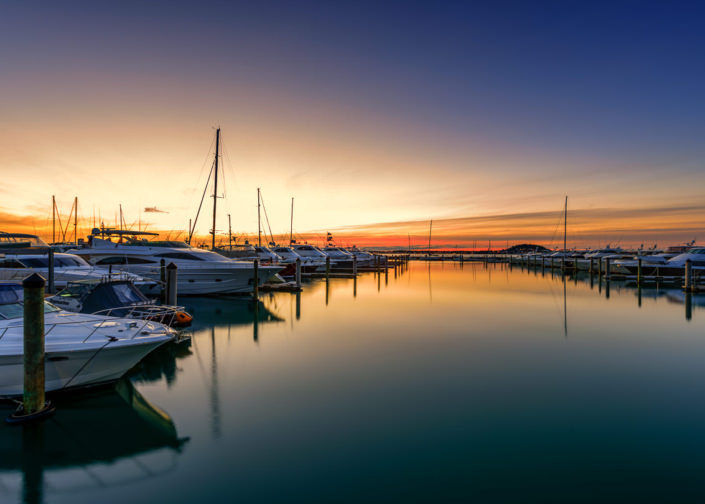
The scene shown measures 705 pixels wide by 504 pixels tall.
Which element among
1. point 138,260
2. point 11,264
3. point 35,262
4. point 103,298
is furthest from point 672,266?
point 11,264

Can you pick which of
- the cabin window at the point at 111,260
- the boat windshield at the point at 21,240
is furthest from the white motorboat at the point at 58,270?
the cabin window at the point at 111,260

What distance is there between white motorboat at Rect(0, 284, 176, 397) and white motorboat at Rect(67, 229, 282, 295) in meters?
12.3

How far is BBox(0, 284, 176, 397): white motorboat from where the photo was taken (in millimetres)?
6789

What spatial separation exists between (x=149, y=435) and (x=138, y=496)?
157 centimetres

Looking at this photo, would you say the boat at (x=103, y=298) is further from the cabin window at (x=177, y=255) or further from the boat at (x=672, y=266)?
the boat at (x=672, y=266)

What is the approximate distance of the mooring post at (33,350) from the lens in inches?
243

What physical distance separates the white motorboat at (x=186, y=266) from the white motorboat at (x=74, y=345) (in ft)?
40.5

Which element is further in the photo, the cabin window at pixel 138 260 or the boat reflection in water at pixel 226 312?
the cabin window at pixel 138 260

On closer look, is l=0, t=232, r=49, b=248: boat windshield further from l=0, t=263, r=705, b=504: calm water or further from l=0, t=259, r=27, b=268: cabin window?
l=0, t=263, r=705, b=504: calm water

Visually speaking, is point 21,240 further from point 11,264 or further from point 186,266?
point 186,266

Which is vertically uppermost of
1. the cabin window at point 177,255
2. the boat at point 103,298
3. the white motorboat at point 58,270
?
the cabin window at point 177,255

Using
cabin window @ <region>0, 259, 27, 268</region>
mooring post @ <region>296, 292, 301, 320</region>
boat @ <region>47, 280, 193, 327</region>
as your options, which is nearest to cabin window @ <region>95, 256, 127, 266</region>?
cabin window @ <region>0, 259, 27, 268</region>

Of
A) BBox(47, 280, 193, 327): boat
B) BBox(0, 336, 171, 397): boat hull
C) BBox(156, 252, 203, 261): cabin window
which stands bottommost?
BBox(0, 336, 171, 397): boat hull

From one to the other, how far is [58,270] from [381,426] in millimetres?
16571
